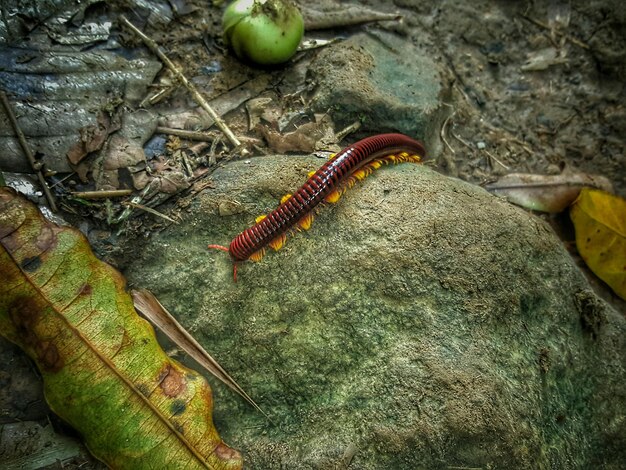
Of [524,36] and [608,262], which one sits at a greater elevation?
[524,36]

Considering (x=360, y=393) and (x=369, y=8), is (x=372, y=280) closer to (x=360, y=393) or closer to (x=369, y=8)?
(x=360, y=393)

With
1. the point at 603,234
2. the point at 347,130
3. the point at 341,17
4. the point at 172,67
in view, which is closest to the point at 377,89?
the point at 347,130

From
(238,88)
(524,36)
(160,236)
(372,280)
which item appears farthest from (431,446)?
(524,36)

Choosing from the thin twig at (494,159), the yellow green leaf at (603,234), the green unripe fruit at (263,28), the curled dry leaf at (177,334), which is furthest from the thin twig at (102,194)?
the yellow green leaf at (603,234)

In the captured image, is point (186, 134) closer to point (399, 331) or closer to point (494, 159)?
point (399, 331)

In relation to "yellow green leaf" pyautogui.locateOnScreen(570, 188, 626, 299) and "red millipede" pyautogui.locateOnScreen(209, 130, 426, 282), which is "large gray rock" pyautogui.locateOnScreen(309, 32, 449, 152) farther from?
"yellow green leaf" pyautogui.locateOnScreen(570, 188, 626, 299)

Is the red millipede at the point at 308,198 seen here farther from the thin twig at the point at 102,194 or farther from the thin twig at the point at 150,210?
the thin twig at the point at 102,194

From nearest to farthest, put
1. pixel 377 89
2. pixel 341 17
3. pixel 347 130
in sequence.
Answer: pixel 347 130
pixel 377 89
pixel 341 17
